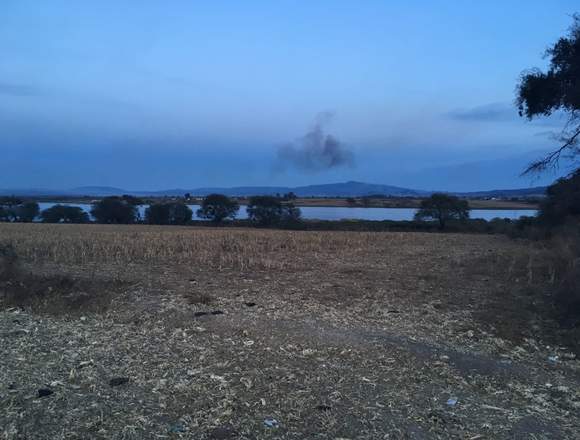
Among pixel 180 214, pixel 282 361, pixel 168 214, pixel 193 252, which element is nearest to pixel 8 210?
pixel 168 214

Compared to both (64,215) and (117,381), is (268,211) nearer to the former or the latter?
(64,215)

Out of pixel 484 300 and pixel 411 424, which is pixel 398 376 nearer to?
pixel 411 424

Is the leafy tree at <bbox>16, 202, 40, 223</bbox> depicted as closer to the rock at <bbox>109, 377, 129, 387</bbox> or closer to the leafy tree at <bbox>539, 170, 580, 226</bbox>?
the leafy tree at <bbox>539, 170, 580, 226</bbox>

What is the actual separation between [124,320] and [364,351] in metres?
4.94

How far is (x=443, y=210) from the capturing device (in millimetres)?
58594

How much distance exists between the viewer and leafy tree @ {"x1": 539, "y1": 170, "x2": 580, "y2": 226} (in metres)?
18.5

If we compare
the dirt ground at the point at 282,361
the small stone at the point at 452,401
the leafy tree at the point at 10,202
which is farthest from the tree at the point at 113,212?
the small stone at the point at 452,401

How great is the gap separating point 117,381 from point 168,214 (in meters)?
64.8

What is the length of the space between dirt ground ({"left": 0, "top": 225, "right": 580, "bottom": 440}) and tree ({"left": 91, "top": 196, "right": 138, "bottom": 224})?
60.0 metres

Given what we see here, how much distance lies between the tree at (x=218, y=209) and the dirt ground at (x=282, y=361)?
189ft

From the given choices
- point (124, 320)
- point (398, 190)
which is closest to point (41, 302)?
point (124, 320)

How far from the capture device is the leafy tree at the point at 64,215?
7044cm

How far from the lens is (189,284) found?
13719 millimetres

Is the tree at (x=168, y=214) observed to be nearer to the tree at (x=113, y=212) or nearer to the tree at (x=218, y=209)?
the tree at (x=218, y=209)
